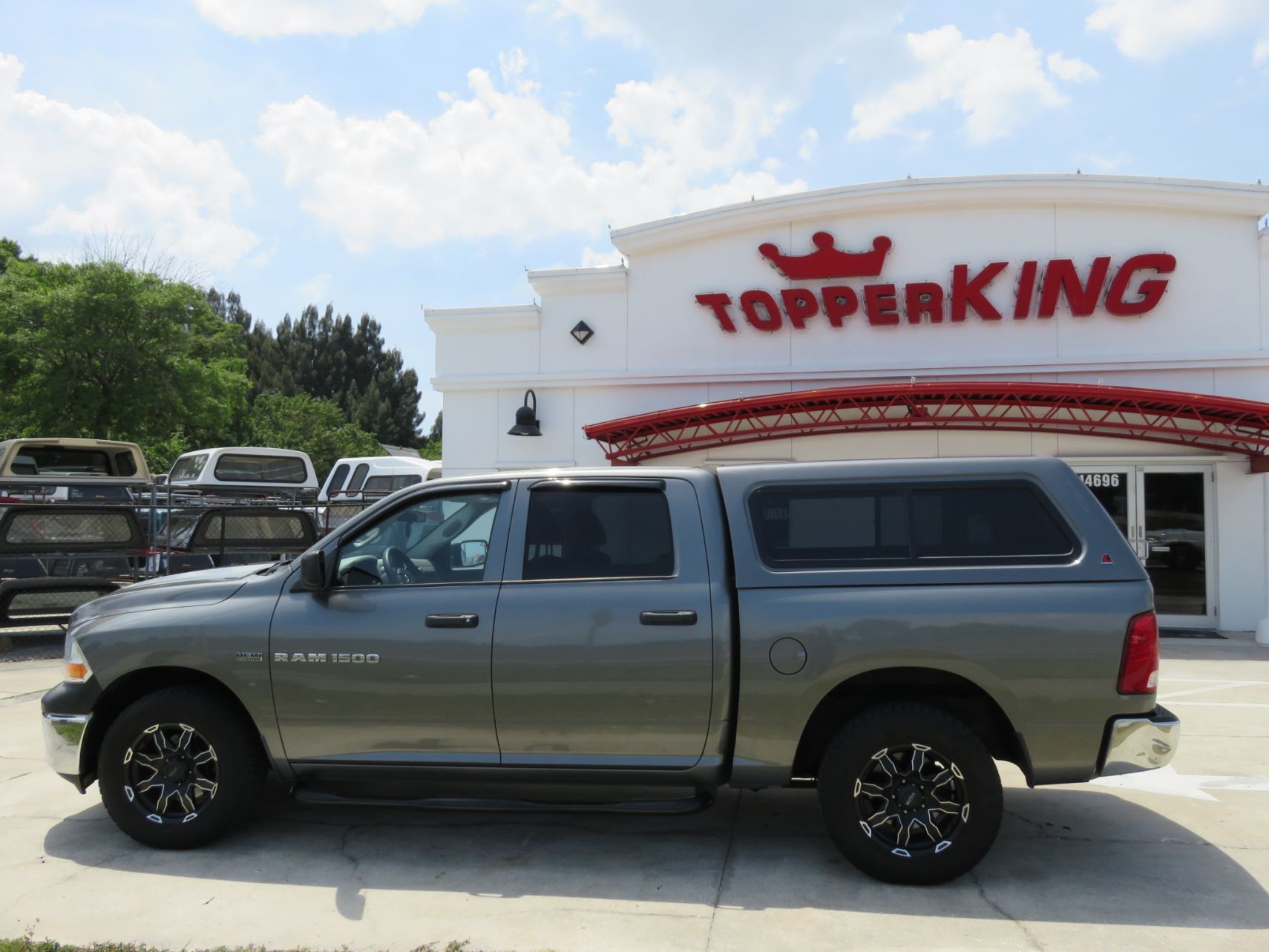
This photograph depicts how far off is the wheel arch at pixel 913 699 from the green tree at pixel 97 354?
23.4 meters

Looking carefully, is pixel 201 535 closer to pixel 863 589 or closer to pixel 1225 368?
pixel 863 589

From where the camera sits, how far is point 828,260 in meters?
14.2

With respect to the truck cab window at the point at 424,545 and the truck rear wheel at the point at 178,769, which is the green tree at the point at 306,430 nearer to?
the truck rear wheel at the point at 178,769

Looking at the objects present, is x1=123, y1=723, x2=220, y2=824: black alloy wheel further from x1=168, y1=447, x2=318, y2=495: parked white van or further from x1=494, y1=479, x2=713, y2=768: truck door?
x1=168, y1=447, x2=318, y2=495: parked white van

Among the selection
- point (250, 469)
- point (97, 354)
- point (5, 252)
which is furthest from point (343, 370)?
point (250, 469)

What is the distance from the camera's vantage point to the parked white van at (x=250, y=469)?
15219 millimetres

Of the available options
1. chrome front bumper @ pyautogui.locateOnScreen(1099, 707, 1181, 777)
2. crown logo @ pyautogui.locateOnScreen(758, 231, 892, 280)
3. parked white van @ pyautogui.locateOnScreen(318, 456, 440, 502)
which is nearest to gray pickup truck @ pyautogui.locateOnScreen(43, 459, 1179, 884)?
chrome front bumper @ pyautogui.locateOnScreen(1099, 707, 1181, 777)

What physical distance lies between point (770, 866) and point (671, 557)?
1593mm

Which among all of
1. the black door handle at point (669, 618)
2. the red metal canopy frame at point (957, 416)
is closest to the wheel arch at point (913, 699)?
the black door handle at point (669, 618)

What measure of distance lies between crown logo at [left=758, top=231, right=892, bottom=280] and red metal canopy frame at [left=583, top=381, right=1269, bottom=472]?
2.11m

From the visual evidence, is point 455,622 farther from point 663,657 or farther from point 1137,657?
point 1137,657

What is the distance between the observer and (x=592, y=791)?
466 centimetres

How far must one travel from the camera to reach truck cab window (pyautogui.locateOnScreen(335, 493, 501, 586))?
16.1ft

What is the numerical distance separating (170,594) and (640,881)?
9.29 feet
